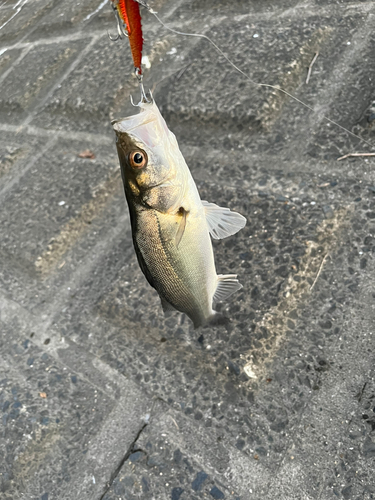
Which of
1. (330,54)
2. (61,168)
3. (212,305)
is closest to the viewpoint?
(212,305)

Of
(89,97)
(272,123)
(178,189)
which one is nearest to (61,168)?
(89,97)

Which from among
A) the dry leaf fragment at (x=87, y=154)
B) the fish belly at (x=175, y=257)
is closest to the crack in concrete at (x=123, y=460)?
the fish belly at (x=175, y=257)

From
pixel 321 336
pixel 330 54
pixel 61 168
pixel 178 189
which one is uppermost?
pixel 178 189

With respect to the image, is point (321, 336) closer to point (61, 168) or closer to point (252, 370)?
point (252, 370)

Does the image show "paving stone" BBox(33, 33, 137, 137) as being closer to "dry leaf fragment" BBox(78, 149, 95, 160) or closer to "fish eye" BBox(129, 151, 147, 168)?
"dry leaf fragment" BBox(78, 149, 95, 160)

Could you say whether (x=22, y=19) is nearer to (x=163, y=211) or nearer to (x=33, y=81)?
(x=33, y=81)

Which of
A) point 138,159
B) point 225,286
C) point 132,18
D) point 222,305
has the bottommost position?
point 222,305

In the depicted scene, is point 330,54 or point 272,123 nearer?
point 272,123

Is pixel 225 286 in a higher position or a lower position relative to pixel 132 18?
lower

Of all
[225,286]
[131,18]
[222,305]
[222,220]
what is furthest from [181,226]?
[131,18]
